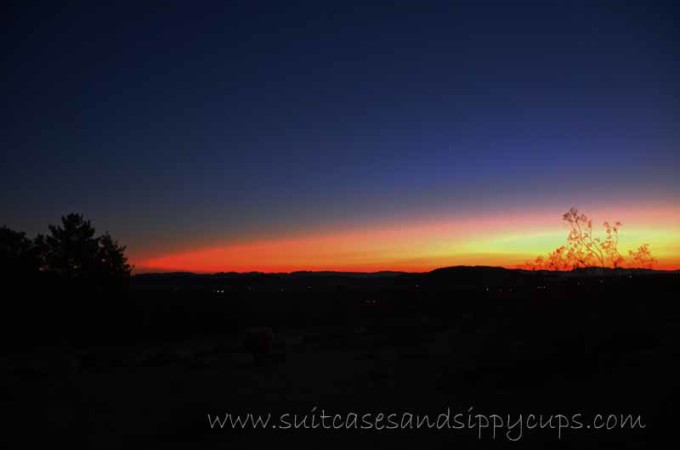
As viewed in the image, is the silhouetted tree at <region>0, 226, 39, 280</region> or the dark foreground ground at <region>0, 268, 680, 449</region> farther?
the silhouetted tree at <region>0, 226, 39, 280</region>

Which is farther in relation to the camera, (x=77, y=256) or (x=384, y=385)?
(x=77, y=256)

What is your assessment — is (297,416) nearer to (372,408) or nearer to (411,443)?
(372,408)

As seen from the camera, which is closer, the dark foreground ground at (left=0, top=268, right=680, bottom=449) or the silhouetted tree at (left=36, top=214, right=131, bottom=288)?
the dark foreground ground at (left=0, top=268, right=680, bottom=449)

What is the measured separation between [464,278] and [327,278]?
6235cm

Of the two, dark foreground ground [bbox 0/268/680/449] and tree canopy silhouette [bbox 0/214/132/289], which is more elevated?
tree canopy silhouette [bbox 0/214/132/289]

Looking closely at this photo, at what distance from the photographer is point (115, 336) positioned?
123 feet

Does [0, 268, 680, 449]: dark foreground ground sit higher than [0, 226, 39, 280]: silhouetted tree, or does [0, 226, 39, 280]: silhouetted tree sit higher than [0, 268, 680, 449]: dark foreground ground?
[0, 226, 39, 280]: silhouetted tree

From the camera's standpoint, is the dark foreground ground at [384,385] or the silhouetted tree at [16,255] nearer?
the dark foreground ground at [384,385]

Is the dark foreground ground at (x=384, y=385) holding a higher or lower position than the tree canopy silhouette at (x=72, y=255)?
lower

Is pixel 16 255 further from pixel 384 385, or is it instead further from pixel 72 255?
pixel 384 385

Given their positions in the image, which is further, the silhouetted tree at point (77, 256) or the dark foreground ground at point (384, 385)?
the silhouetted tree at point (77, 256)

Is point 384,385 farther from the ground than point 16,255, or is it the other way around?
point 16,255

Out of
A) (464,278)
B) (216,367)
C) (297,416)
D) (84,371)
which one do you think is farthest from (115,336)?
(464,278)

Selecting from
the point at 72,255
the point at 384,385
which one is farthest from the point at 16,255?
the point at 384,385
